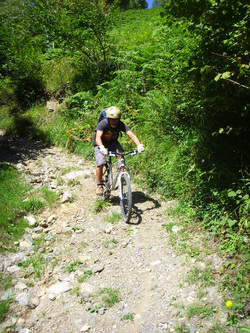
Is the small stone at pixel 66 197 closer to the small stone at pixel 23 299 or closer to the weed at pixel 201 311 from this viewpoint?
the small stone at pixel 23 299

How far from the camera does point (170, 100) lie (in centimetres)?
673

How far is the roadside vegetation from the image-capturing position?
3504mm

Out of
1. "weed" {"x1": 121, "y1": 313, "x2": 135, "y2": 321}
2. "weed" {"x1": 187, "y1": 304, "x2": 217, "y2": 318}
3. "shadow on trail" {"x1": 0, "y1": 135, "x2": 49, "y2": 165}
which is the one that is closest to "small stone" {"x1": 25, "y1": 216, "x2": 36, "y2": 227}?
"weed" {"x1": 121, "y1": 313, "x2": 135, "y2": 321}

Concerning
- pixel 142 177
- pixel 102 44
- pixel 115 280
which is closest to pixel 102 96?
Answer: pixel 102 44

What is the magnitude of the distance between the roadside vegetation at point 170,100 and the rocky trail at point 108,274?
33 centimetres

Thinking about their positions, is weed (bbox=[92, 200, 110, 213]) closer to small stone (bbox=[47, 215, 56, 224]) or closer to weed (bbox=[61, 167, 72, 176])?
Answer: small stone (bbox=[47, 215, 56, 224])

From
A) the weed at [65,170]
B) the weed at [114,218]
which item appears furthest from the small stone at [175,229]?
the weed at [65,170]

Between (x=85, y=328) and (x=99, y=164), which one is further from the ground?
(x=99, y=164)

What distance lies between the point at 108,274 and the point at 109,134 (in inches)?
112

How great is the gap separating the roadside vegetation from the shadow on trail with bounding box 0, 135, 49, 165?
1.45 ft

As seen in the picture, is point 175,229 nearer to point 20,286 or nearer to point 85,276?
point 85,276

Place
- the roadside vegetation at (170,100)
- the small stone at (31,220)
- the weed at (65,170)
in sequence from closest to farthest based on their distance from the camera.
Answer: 1. the roadside vegetation at (170,100)
2. the small stone at (31,220)
3. the weed at (65,170)

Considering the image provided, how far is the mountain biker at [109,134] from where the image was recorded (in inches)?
201

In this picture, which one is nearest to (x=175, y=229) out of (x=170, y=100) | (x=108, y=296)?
(x=108, y=296)
